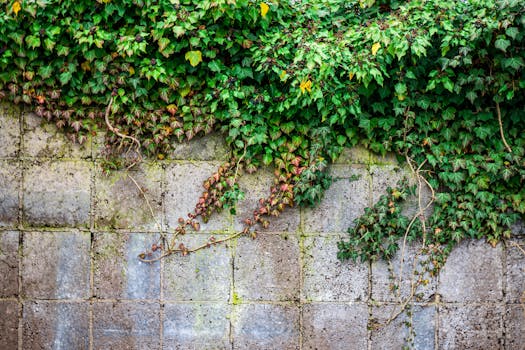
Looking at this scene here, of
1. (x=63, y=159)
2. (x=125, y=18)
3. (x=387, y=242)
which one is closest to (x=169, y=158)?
(x=63, y=159)

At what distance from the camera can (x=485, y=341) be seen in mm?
4168

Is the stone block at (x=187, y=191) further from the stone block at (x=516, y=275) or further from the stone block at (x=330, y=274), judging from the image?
the stone block at (x=516, y=275)

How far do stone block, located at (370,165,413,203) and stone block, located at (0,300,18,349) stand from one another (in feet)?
9.82

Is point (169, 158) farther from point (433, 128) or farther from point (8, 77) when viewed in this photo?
point (433, 128)

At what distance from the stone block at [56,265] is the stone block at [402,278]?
231 centimetres

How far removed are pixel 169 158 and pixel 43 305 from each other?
1.53m

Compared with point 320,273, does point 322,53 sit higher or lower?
higher

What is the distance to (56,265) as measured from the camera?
13.5 feet

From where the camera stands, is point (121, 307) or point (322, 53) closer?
point (322, 53)

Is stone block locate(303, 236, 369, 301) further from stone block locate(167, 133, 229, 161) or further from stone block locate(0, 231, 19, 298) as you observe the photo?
stone block locate(0, 231, 19, 298)

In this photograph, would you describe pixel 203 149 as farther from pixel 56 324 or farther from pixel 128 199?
pixel 56 324

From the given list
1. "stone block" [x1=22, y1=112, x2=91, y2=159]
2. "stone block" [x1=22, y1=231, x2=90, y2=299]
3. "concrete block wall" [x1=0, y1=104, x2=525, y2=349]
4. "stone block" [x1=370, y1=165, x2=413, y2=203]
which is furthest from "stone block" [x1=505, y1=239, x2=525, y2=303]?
"stone block" [x1=22, y1=112, x2=91, y2=159]

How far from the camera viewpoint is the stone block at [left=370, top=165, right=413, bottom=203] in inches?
165

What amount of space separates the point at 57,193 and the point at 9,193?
371mm
